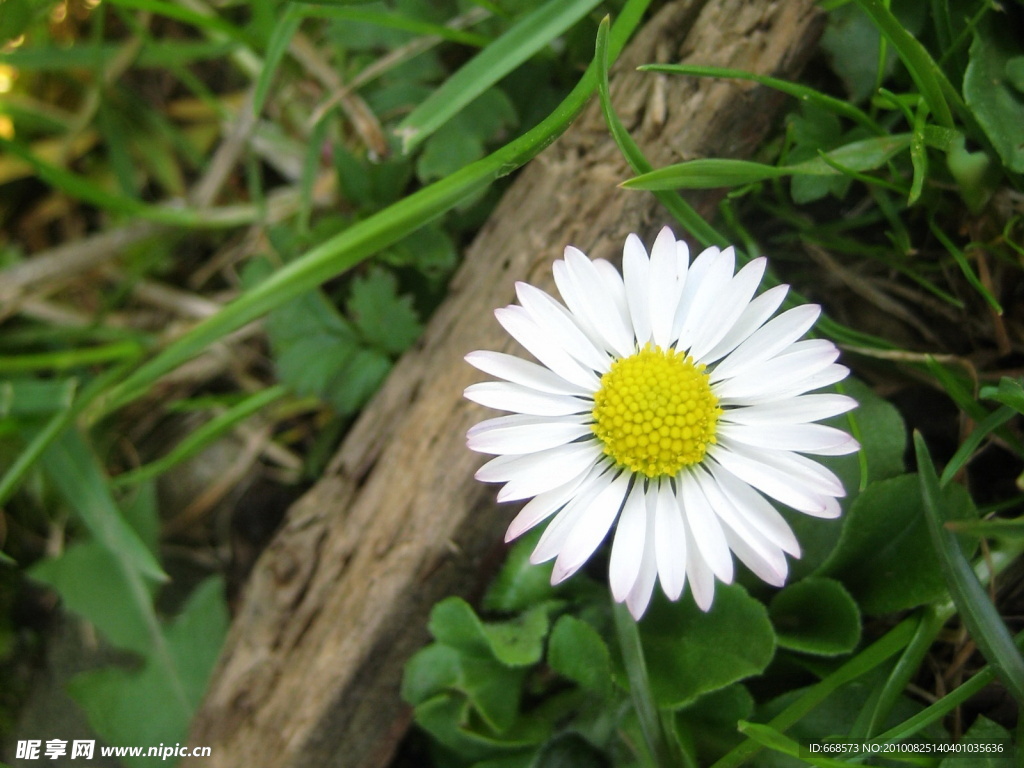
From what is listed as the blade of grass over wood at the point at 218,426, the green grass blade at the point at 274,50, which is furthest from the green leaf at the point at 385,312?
the green grass blade at the point at 274,50

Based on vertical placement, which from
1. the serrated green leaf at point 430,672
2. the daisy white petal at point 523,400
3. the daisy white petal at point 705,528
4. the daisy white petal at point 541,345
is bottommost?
the serrated green leaf at point 430,672

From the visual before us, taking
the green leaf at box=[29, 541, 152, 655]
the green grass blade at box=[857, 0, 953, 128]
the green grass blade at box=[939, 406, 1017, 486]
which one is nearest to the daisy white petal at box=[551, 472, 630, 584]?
the green grass blade at box=[939, 406, 1017, 486]

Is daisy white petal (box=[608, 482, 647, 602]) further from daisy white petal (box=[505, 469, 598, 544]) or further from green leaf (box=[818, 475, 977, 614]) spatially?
green leaf (box=[818, 475, 977, 614])

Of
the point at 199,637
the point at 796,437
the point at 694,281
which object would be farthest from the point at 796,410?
the point at 199,637

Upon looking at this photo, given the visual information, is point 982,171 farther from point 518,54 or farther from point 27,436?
point 27,436

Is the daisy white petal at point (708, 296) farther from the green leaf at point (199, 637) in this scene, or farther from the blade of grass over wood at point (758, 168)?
the green leaf at point (199, 637)

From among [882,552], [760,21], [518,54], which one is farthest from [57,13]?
[882,552]

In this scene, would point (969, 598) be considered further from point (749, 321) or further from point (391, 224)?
point (391, 224)

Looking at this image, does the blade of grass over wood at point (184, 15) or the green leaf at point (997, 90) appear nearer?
the green leaf at point (997, 90)
